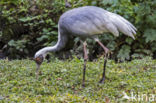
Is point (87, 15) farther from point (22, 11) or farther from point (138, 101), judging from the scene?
point (22, 11)

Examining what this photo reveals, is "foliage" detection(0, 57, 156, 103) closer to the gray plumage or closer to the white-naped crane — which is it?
the white-naped crane

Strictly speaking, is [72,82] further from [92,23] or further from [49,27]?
[49,27]

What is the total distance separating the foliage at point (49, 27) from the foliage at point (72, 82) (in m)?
1.49

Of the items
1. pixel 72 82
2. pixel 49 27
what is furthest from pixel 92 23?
pixel 49 27

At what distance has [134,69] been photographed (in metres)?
8.27

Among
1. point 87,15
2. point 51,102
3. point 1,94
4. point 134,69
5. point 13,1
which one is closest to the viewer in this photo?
point 51,102

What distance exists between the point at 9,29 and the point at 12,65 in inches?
148

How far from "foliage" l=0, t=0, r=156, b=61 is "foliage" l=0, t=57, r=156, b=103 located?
1.49 m

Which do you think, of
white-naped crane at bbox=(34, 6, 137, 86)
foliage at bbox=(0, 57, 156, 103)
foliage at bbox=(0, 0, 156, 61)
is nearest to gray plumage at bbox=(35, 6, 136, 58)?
white-naped crane at bbox=(34, 6, 137, 86)

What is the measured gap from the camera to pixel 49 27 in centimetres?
1227

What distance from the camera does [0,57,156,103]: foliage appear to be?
5.95 m

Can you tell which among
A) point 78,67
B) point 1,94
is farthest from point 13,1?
point 1,94

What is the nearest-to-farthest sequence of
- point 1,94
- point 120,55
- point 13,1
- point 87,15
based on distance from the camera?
1. point 1,94
2. point 87,15
3. point 120,55
4. point 13,1

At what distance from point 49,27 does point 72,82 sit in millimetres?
5396
